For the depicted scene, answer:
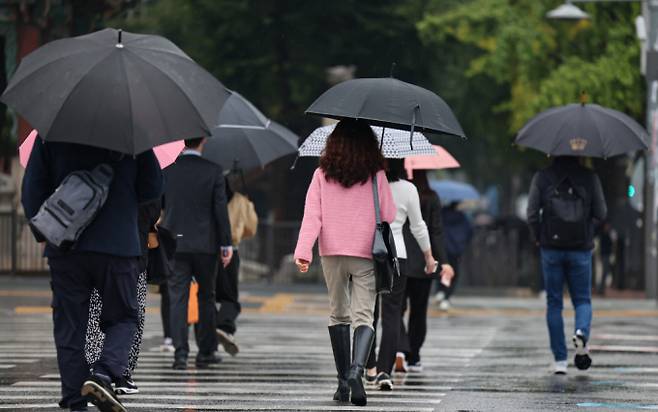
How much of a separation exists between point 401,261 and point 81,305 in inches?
104

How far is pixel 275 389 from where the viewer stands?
1073 cm

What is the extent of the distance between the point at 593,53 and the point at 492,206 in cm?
4355

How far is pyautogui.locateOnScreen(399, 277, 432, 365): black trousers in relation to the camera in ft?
39.7

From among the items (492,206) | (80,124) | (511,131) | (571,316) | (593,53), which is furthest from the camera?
(492,206)

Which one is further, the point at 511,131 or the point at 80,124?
the point at 511,131

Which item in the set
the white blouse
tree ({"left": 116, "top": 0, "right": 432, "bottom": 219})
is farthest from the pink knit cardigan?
tree ({"left": 116, "top": 0, "right": 432, "bottom": 219})

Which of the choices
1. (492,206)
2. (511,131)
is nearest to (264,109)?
(511,131)

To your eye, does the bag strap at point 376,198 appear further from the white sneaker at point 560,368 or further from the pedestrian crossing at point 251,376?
the white sneaker at point 560,368

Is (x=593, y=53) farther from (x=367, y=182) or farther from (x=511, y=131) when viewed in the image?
(x=367, y=182)

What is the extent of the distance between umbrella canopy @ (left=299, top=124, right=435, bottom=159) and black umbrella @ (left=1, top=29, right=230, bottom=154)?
2723 millimetres

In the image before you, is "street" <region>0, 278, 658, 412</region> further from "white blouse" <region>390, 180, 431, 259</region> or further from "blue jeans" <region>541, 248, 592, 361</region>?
"white blouse" <region>390, 180, 431, 259</region>

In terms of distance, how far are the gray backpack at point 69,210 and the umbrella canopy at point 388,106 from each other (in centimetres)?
219

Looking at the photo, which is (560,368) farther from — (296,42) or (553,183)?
(296,42)

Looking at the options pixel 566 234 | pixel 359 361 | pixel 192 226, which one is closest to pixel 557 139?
pixel 566 234
